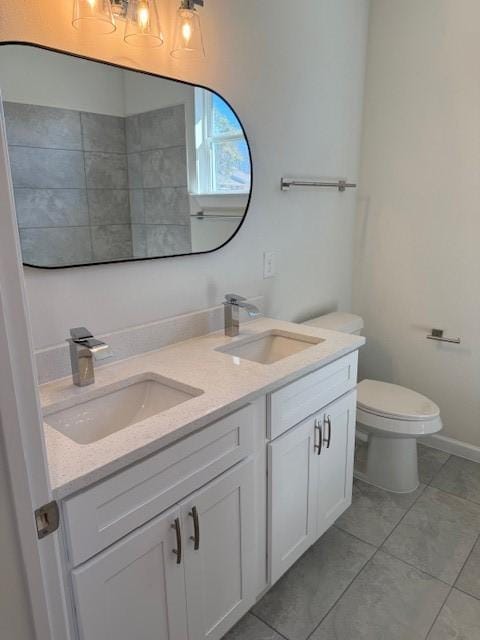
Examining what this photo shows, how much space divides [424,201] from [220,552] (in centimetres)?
208

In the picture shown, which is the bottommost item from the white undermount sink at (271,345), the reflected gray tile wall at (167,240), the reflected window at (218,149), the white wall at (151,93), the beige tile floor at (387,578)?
the beige tile floor at (387,578)

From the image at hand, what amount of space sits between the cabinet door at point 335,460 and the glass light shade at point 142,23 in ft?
4.64

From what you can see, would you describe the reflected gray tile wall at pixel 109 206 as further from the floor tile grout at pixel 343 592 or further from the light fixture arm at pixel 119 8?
the floor tile grout at pixel 343 592

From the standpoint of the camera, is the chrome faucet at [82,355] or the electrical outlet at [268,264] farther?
the electrical outlet at [268,264]

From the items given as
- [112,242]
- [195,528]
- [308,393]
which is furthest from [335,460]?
[112,242]

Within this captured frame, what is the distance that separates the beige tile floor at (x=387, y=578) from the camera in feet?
5.27

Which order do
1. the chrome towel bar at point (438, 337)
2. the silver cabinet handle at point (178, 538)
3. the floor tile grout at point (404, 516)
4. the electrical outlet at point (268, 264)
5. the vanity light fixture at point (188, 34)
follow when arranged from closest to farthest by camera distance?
1. the silver cabinet handle at point (178, 538)
2. the vanity light fixture at point (188, 34)
3. the floor tile grout at point (404, 516)
4. the electrical outlet at point (268, 264)
5. the chrome towel bar at point (438, 337)

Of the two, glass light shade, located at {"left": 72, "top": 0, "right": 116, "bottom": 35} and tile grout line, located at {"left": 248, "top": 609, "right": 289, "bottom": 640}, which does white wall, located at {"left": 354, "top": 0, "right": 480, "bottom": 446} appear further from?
glass light shade, located at {"left": 72, "top": 0, "right": 116, "bottom": 35}

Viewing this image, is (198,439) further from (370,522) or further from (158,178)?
(370,522)

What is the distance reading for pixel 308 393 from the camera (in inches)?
64.3

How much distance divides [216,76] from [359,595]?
2.03m

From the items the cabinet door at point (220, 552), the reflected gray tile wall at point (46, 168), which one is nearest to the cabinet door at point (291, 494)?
the cabinet door at point (220, 552)

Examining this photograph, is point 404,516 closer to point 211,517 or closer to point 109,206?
point 211,517

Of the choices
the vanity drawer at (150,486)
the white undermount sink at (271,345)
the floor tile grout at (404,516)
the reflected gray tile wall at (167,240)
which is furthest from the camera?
the floor tile grout at (404,516)
